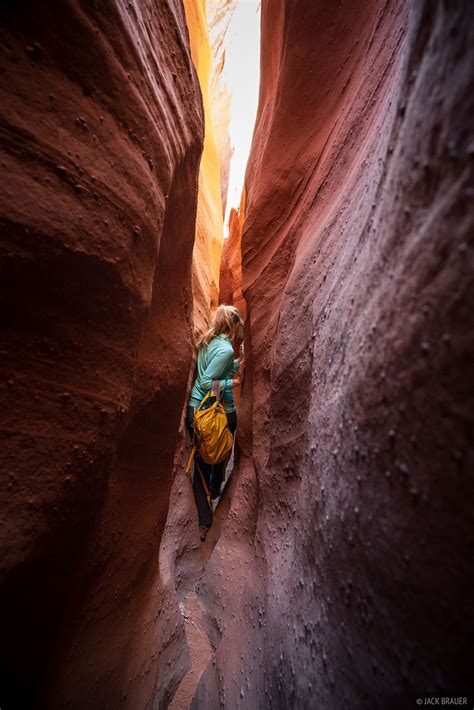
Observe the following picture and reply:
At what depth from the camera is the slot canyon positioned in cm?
51

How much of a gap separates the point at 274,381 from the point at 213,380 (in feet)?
2.77

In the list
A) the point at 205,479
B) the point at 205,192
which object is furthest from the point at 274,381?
the point at 205,192

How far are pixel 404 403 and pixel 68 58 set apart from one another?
103 centimetres

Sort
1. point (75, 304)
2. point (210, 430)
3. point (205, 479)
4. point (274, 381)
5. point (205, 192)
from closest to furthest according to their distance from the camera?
point (75, 304), point (274, 381), point (210, 430), point (205, 479), point (205, 192)

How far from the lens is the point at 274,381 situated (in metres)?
1.80

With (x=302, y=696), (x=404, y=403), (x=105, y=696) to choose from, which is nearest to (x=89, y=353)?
(x=404, y=403)

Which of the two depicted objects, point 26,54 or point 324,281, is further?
point 324,281

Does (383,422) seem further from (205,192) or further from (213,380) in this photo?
(205,192)

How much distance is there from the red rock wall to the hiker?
125 centimetres

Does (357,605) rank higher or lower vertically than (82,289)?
lower

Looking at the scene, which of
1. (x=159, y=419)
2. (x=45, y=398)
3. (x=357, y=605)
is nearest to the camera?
(x=357, y=605)

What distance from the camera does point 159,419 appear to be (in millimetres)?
1462

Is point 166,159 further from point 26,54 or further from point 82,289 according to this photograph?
point 82,289

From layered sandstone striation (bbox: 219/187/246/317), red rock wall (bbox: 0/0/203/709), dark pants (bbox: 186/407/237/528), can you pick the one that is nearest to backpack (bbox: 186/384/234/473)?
dark pants (bbox: 186/407/237/528)
